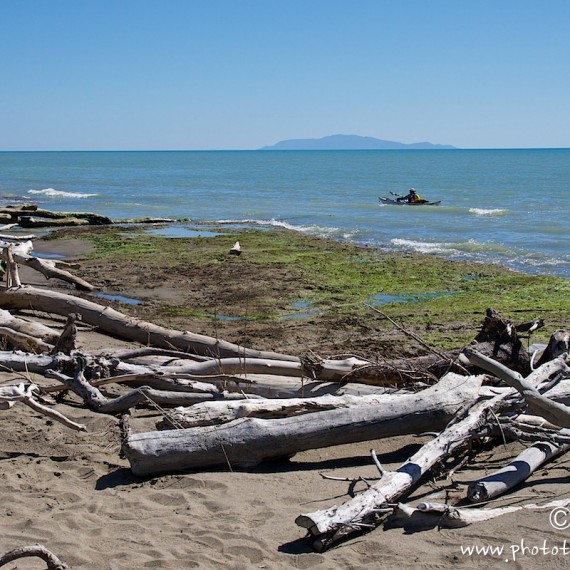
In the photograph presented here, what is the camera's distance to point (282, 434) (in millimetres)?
5711

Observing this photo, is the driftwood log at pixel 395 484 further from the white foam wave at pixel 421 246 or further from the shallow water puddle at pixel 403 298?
the white foam wave at pixel 421 246

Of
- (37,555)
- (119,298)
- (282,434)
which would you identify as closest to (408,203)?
(119,298)

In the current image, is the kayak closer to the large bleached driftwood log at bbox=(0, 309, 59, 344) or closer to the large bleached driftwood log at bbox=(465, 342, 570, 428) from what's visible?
the large bleached driftwood log at bbox=(0, 309, 59, 344)

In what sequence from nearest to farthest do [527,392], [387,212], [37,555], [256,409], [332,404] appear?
[37,555]
[527,392]
[256,409]
[332,404]
[387,212]

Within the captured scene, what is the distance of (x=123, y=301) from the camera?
45.3 ft

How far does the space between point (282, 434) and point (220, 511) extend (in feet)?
2.98

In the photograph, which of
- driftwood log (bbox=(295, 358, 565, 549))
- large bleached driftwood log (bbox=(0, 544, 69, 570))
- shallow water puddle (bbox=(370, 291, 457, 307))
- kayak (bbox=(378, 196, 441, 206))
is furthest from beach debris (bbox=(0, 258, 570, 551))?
kayak (bbox=(378, 196, 441, 206))

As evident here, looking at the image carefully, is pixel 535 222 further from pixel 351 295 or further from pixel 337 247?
pixel 351 295

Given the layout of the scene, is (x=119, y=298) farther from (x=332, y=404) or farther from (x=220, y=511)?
(x=220, y=511)

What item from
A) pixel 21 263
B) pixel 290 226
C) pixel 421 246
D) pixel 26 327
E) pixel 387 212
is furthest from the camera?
pixel 387 212

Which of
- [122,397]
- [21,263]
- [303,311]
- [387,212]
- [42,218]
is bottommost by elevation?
[303,311]

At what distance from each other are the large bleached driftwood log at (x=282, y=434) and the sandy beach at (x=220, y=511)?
124 millimetres

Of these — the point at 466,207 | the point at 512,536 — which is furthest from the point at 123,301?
the point at 466,207

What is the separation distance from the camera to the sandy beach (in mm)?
4297
